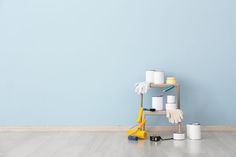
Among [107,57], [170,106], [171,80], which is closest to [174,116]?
[170,106]

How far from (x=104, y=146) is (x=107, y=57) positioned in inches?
36.9

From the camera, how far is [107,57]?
3.19 meters

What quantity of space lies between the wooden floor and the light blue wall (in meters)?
0.25

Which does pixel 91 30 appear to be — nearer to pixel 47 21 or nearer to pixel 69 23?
pixel 69 23

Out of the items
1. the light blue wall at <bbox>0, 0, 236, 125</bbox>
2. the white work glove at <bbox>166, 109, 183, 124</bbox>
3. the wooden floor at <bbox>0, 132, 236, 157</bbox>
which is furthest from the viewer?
the light blue wall at <bbox>0, 0, 236, 125</bbox>

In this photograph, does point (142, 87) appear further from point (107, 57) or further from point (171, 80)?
point (107, 57)

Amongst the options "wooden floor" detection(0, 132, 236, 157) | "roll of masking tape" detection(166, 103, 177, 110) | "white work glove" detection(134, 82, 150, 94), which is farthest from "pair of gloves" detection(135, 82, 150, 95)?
"wooden floor" detection(0, 132, 236, 157)

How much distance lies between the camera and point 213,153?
227 centimetres

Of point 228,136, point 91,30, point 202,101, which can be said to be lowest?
point 228,136

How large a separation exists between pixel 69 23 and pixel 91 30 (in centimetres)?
21

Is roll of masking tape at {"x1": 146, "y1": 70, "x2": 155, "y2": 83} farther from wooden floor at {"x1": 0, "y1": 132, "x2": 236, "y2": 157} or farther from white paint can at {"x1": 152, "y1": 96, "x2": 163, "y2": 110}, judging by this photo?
wooden floor at {"x1": 0, "y1": 132, "x2": 236, "y2": 157}

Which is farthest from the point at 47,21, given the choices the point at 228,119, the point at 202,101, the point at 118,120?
the point at 228,119

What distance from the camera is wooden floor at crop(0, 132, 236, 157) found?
7.47ft

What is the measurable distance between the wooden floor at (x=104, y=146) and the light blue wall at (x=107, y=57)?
0.81 feet
